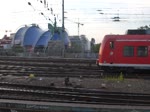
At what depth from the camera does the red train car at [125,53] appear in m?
25.0

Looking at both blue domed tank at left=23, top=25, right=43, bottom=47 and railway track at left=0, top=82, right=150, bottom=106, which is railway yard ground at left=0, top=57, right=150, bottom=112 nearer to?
railway track at left=0, top=82, right=150, bottom=106

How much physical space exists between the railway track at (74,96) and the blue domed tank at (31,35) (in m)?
83.4

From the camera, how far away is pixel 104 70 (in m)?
25.6

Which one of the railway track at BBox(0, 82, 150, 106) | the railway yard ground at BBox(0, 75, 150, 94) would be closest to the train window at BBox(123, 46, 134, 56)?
the railway yard ground at BBox(0, 75, 150, 94)

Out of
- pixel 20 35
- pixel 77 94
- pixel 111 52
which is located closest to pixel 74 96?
pixel 77 94

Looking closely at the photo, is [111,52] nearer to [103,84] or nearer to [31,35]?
[103,84]

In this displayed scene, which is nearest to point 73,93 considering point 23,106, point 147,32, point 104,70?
point 23,106

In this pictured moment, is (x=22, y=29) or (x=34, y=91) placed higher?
(x=22, y=29)

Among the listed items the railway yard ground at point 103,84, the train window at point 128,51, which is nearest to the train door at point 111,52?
the train window at point 128,51

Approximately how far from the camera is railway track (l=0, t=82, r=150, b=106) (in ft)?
42.6

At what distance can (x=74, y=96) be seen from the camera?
13656 mm

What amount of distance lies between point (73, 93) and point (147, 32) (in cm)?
1342

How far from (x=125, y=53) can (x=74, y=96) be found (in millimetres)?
12458

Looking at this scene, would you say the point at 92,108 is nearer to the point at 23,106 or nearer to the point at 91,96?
the point at 23,106
